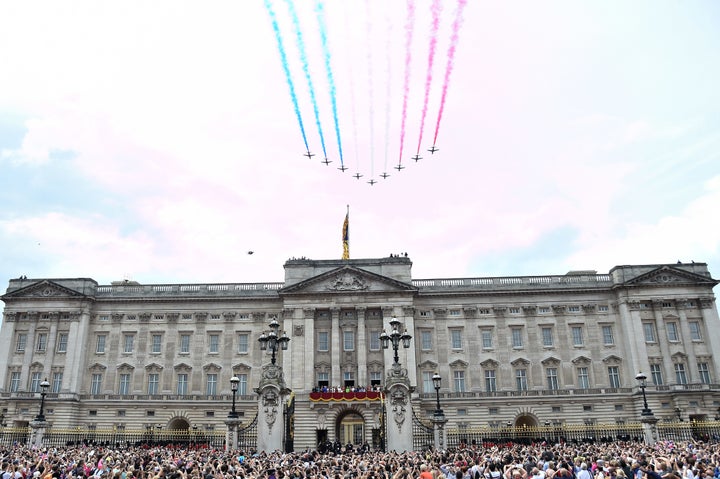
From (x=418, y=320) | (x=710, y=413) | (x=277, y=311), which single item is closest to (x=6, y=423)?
(x=277, y=311)

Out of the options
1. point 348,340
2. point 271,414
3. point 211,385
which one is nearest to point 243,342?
point 211,385

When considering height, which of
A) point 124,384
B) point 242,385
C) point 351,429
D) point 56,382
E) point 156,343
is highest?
point 156,343

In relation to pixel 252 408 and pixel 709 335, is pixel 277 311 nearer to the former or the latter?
pixel 252 408

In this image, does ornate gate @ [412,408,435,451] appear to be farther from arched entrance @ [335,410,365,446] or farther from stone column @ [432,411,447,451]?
arched entrance @ [335,410,365,446]

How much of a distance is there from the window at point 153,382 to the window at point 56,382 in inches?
365

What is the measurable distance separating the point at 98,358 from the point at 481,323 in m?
42.9

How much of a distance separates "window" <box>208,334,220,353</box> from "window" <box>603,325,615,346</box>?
42496 millimetres

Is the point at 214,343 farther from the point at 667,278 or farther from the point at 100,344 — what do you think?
the point at 667,278

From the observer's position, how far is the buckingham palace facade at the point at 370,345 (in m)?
61.5

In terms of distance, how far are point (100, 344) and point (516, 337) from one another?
153ft

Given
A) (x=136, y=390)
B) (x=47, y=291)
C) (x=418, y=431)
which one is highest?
(x=47, y=291)

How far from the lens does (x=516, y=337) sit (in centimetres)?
6469

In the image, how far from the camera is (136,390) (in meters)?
64.1

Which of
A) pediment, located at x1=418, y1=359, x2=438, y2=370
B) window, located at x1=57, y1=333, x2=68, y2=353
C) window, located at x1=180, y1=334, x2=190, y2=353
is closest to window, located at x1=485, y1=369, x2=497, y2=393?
pediment, located at x1=418, y1=359, x2=438, y2=370
